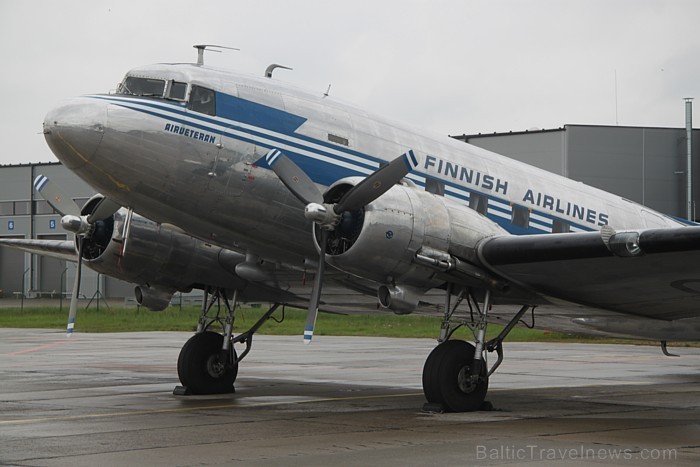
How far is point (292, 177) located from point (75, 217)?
15.5 ft

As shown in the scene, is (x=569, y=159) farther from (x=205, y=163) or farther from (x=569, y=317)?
(x=205, y=163)

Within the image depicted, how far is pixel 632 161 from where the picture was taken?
4794cm

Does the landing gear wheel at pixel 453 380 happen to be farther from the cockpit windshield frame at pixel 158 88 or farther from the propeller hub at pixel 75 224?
the propeller hub at pixel 75 224

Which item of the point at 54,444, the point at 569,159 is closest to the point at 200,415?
the point at 54,444

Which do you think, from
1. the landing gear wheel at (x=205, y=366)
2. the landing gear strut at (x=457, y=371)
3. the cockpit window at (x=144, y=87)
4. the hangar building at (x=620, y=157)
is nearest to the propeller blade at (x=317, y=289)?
the landing gear strut at (x=457, y=371)

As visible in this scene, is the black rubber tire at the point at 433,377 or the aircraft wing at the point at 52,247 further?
the aircraft wing at the point at 52,247

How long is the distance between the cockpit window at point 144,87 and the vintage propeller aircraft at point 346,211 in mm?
17

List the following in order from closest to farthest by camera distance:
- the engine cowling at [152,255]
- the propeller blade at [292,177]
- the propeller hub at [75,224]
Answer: the propeller blade at [292,177] < the propeller hub at [75,224] < the engine cowling at [152,255]

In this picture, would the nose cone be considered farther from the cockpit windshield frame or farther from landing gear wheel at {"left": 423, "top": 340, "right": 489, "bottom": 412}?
landing gear wheel at {"left": 423, "top": 340, "right": 489, "bottom": 412}

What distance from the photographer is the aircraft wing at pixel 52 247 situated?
17.6 meters

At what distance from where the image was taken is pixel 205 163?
491 inches

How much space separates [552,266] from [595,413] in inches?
91.7

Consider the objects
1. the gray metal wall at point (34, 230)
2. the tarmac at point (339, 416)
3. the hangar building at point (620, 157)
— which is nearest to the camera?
the tarmac at point (339, 416)

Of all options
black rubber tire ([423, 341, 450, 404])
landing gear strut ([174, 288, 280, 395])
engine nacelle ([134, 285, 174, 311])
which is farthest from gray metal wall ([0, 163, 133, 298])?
black rubber tire ([423, 341, 450, 404])
